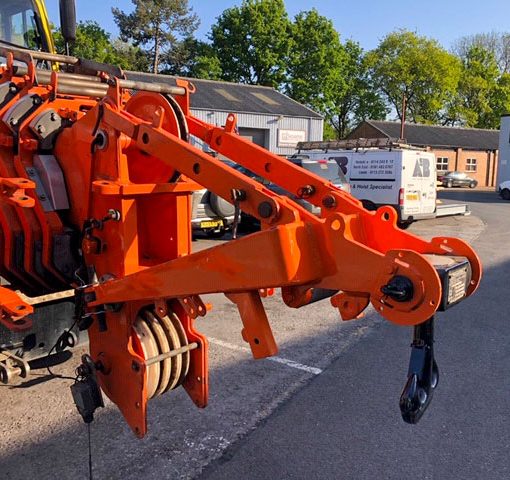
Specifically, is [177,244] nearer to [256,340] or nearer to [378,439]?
[256,340]

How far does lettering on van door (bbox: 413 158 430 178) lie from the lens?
15.1m

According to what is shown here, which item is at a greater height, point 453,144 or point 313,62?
point 313,62

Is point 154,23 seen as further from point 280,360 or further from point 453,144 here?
point 280,360

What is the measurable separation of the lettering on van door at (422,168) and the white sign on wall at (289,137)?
17025mm

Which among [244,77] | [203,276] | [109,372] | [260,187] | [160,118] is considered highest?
[244,77]

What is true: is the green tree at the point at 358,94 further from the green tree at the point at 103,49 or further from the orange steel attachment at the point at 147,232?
the orange steel attachment at the point at 147,232

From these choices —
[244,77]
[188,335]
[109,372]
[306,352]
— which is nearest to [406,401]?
[188,335]

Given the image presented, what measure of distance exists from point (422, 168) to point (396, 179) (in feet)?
3.65

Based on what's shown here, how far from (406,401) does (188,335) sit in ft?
4.68

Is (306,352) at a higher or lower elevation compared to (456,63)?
lower

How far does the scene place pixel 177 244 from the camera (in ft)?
11.1

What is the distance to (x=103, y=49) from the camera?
47.2 metres

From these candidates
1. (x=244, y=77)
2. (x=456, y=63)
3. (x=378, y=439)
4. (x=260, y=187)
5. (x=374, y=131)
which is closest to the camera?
(x=260, y=187)

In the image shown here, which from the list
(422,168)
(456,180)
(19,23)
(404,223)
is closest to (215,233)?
(404,223)
